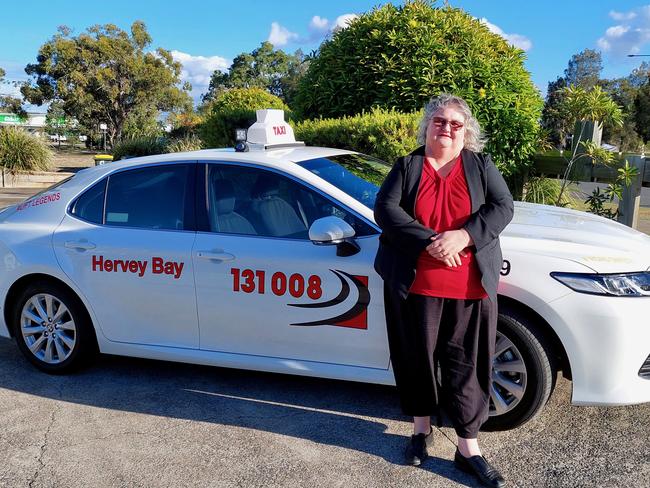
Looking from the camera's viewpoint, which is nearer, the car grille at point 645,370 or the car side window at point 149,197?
the car grille at point 645,370

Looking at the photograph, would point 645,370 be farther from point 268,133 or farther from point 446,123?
point 268,133

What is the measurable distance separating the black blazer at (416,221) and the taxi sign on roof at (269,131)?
1.62 metres

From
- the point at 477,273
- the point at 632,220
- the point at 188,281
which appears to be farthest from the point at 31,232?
the point at 632,220

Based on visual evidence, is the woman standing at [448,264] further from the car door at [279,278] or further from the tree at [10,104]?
the tree at [10,104]

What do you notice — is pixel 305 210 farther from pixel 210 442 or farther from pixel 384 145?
pixel 384 145

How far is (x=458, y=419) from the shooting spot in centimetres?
310

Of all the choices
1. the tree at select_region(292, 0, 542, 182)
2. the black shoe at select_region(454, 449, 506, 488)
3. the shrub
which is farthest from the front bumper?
the shrub

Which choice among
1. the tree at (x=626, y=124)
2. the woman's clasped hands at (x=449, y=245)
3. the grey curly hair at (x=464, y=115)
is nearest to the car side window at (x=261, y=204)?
the grey curly hair at (x=464, y=115)

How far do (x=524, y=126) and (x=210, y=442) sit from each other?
196 inches

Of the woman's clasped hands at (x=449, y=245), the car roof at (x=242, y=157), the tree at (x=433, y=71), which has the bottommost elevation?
the woman's clasped hands at (x=449, y=245)

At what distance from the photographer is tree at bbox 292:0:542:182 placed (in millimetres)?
6859

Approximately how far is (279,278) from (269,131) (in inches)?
50.7

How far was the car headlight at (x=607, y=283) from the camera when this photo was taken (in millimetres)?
3164

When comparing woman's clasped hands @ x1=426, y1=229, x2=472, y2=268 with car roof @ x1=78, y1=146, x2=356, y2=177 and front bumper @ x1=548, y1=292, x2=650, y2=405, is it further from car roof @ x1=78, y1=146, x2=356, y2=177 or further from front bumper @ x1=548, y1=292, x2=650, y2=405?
car roof @ x1=78, y1=146, x2=356, y2=177
